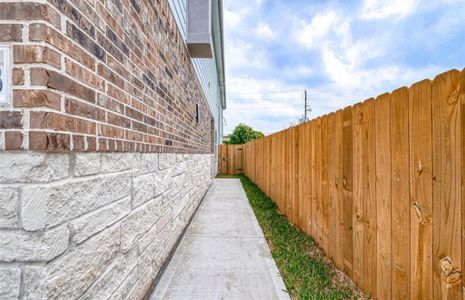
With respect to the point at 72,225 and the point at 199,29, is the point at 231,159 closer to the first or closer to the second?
the point at 199,29

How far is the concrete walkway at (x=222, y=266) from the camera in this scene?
251cm

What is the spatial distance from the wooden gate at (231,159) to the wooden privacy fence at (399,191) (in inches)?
487

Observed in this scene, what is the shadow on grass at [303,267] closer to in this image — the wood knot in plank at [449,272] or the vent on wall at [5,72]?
the wood knot in plank at [449,272]

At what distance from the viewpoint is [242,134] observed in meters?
25.2

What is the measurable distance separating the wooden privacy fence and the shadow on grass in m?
0.12

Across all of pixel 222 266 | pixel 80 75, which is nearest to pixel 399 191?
pixel 222 266

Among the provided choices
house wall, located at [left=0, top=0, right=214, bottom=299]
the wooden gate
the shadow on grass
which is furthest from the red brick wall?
the wooden gate

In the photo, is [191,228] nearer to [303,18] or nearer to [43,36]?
[43,36]

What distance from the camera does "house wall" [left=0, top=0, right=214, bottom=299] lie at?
1102mm

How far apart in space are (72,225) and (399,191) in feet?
6.48

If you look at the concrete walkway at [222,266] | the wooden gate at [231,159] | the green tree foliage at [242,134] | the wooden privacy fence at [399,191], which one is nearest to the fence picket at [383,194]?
the wooden privacy fence at [399,191]

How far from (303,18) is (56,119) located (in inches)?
351

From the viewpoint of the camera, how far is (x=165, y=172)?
3.16 metres

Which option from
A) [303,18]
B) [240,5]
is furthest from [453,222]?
[240,5]
